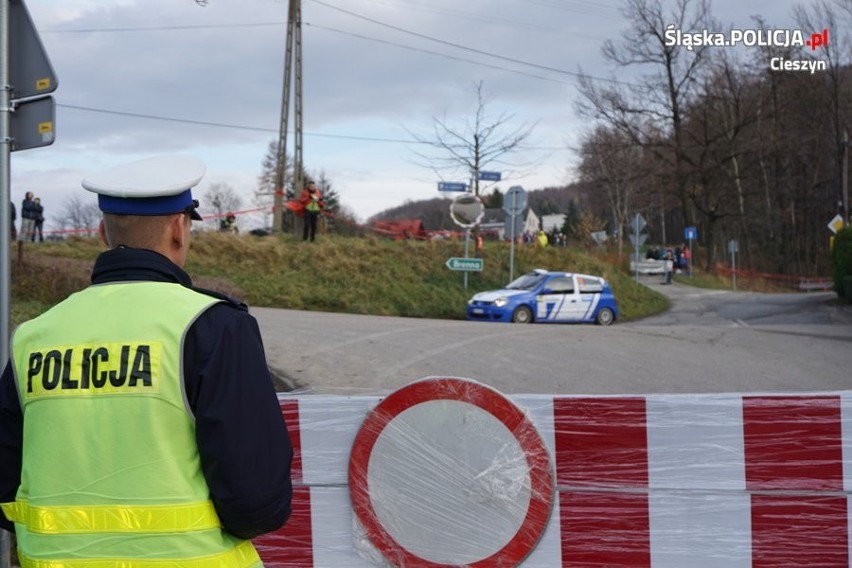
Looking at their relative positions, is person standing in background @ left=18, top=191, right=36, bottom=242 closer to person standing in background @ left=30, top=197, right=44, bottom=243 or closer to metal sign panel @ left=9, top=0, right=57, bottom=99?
person standing in background @ left=30, top=197, right=44, bottom=243

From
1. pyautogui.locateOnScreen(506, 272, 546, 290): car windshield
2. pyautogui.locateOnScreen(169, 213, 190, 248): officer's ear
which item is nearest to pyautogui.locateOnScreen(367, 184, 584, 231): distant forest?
pyautogui.locateOnScreen(506, 272, 546, 290): car windshield

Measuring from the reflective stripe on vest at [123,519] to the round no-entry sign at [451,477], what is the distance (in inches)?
67.0

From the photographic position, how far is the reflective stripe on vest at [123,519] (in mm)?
1959

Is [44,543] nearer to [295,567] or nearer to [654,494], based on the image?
[295,567]

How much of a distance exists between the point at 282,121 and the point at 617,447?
84.7ft

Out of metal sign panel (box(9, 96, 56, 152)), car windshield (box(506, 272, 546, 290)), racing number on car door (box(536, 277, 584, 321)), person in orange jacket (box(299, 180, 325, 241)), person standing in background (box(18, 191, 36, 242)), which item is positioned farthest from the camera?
person standing in background (box(18, 191, 36, 242))

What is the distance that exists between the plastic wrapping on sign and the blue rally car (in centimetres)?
1829

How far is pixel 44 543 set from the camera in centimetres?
203

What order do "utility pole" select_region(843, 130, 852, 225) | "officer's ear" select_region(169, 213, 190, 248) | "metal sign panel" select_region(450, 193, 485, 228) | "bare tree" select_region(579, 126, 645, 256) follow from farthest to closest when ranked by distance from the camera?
"bare tree" select_region(579, 126, 645, 256), "utility pole" select_region(843, 130, 852, 225), "metal sign panel" select_region(450, 193, 485, 228), "officer's ear" select_region(169, 213, 190, 248)

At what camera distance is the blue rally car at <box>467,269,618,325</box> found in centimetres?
2200

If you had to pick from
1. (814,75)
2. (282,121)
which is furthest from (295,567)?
(814,75)

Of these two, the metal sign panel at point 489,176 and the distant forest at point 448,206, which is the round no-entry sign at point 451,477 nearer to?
the metal sign panel at point 489,176

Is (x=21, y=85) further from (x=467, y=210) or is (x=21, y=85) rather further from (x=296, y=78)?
(x=296, y=78)

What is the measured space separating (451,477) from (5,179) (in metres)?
2.67
